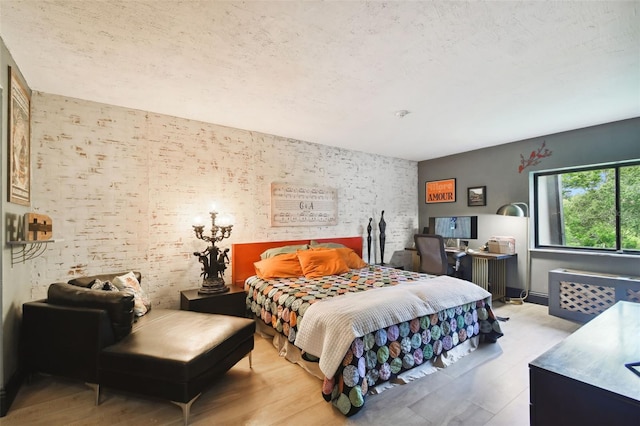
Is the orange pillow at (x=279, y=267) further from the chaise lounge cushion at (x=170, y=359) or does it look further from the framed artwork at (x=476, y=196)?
the framed artwork at (x=476, y=196)

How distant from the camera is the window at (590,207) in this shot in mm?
3805

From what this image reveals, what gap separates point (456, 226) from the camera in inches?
217

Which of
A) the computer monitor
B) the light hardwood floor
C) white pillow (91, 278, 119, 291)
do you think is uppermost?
the computer monitor

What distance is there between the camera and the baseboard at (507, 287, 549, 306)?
438cm

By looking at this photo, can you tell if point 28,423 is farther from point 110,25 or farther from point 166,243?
point 110,25

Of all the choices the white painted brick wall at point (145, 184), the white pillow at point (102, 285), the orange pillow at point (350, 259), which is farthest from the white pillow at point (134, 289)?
the orange pillow at point (350, 259)

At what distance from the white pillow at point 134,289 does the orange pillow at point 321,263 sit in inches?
67.5

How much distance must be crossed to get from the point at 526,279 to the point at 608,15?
12.7ft

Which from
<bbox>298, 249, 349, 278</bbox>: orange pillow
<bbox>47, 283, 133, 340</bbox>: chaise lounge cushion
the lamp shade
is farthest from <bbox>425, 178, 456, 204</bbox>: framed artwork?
<bbox>47, 283, 133, 340</bbox>: chaise lounge cushion

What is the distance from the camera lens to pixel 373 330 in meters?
2.21

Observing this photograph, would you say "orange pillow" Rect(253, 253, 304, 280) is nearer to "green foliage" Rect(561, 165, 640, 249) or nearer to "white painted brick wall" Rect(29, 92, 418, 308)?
"white painted brick wall" Rect(29, 92, 418, 308)

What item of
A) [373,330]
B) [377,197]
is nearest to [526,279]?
[377,197]

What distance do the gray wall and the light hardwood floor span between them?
7.82 feet

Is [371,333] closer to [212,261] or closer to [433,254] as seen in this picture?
[212,261]
